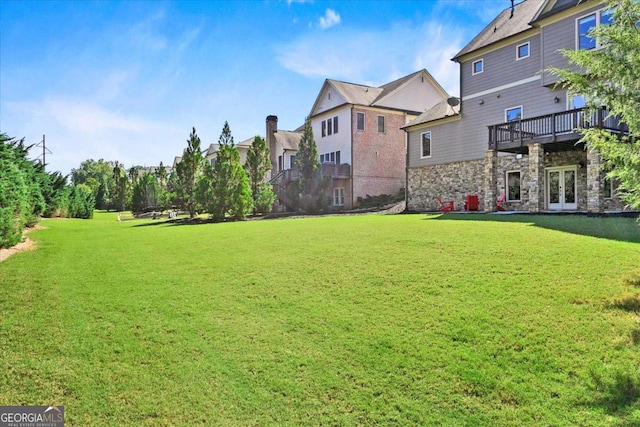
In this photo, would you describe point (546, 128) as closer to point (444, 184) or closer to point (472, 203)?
point (472, 203)

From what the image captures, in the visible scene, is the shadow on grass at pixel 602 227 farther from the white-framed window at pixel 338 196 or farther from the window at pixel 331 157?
the window at pixel 331 157

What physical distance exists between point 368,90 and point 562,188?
1852 centimetres

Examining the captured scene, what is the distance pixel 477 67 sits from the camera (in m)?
20.3

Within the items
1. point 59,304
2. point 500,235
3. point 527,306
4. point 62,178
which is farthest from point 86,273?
point 62,178

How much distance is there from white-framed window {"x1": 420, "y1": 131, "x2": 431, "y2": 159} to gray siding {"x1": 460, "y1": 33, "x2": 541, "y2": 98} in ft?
10.0

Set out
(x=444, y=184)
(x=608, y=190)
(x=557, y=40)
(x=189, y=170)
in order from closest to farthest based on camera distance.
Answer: (x=608, y=190) → (x=557, y=40) → (x=444, y=184) → (x=189, y=170)

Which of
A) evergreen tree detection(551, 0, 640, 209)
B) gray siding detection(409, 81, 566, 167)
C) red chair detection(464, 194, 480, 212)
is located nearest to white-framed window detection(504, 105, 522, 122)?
gray siding detection(409, 81, 566, 167)

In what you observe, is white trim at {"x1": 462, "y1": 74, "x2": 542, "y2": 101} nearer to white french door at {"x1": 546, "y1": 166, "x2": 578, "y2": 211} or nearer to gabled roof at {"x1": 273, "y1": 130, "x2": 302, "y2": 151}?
white french door at {"x1": 546, "y1": 166, "x2": 578, "y2": 211}

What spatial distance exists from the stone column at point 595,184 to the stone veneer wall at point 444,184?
5.74 meters

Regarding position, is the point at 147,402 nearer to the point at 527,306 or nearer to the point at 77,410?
the point at 77,410

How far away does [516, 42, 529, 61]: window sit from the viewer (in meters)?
18.1

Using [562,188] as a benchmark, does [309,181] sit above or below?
above

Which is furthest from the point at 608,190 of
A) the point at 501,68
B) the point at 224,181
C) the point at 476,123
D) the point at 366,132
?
the point at 224,181

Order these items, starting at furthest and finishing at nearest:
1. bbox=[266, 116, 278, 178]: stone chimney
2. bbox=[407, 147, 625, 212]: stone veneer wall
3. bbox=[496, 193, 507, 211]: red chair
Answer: bbox=[266, 116, 278, 178]: stone chimney
bbox=[496, 193, 507, 211]: red chair
bbox=[407, 147, 625, 212]: stone veneer wall
